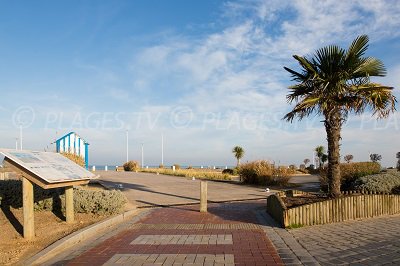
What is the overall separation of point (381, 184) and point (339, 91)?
4.07 metres

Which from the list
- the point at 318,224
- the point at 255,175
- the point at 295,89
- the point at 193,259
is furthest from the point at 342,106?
the point at 255,175

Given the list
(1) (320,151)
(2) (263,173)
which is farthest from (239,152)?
(2) (263,173)

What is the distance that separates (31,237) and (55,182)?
4.09ft

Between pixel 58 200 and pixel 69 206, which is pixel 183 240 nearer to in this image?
pixel 69 206

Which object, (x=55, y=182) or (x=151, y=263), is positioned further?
(x=55, y=182)

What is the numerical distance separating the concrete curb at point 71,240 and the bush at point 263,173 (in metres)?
14.0

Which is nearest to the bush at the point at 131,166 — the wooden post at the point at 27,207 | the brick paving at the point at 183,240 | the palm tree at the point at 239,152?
the palm tree at the point at 239,152

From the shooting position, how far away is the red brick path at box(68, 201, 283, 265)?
6.37 m

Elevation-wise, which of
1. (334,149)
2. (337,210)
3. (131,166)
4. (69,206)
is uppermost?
(334,149)

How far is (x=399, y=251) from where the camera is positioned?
20.9ft

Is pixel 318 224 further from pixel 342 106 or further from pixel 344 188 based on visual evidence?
pixel 344 188

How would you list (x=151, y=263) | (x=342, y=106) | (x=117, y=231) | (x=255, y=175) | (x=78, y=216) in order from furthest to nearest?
1. (x=255, y=175)
2. (x=342, y=106)
3. (x=78, y=216)
4. (x=117, y=231)
5. (x=151, y=263)

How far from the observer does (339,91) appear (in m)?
10.6

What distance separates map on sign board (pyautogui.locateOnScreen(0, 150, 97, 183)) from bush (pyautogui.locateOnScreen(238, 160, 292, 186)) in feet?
48.0
